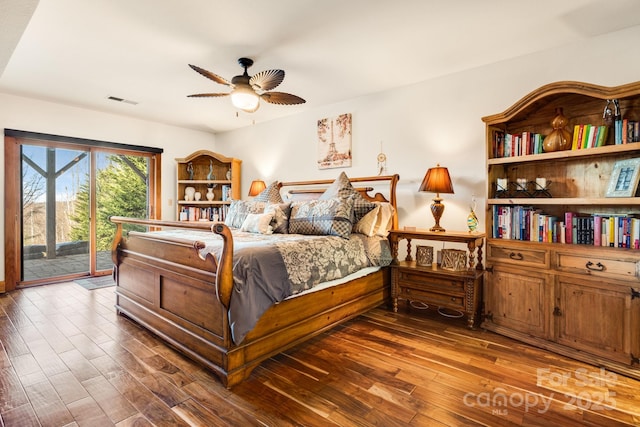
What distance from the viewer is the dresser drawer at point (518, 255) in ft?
8.41

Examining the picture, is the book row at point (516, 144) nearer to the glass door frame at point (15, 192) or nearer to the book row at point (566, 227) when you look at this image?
the book row at point (566, 227)

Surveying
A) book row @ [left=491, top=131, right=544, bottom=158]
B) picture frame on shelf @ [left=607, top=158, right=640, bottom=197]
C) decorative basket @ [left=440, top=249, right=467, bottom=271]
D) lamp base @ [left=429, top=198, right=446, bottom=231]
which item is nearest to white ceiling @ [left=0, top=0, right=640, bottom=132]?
book row @ [left=491, top=131, right=544, bottom=158]

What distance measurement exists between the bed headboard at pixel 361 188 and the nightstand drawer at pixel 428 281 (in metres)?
0.65

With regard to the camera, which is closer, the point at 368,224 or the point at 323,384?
the point at 323,384

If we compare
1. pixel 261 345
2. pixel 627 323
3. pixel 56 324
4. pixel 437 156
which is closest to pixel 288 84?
pixel 437 156

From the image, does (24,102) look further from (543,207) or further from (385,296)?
(543,207)

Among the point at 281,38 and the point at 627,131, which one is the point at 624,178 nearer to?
the point at 627,131

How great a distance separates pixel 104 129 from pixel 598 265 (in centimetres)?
621

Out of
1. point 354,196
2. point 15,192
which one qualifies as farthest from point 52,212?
point 354,196

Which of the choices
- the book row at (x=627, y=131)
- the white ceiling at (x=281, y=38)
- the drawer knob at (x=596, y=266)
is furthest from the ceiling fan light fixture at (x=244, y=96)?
the drawer knob at (x=596, y=266)

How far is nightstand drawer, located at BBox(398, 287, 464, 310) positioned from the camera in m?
2.97

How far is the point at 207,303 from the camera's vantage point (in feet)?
6.99

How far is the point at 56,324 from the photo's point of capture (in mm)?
2973

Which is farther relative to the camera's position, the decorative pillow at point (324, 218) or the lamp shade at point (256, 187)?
the lamp shade at point (256, 187)
